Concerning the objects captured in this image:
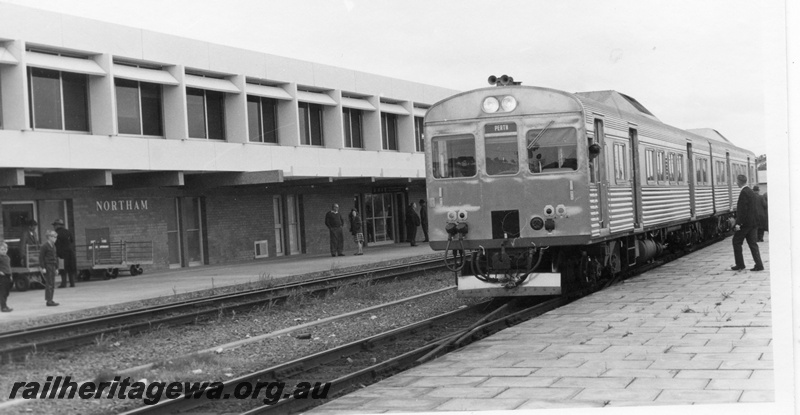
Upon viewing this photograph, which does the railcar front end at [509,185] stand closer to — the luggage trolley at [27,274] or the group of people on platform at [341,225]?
the luggage trolley at [27,274]

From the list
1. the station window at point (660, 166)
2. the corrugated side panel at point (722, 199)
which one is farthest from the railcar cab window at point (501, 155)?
the corrugated side panel at point (722, 199)

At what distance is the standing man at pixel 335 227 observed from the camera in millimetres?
29875

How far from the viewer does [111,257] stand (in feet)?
80.2

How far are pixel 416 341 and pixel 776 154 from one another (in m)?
5.11

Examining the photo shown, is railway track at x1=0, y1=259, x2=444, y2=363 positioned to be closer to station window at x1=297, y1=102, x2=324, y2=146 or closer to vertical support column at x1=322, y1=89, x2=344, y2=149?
station window at x1=297, y1=102, x2=324, y2=146

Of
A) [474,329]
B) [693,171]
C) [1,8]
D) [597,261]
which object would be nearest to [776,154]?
[474,329]

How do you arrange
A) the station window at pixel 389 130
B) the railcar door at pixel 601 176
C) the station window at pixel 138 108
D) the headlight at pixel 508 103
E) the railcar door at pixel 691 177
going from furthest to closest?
the station window at pixel 389 130
the station window at pixel 138 108
the railcar door at pixel 691 177
the railcar door at pixel 601 176
the headlight at pixel 508 103

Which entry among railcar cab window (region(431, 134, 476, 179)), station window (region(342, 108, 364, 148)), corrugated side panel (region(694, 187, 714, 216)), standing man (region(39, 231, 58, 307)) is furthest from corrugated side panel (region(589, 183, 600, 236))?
station window (region(342, 108, 364, 148))

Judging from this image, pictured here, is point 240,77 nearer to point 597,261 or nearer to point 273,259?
point 273,259

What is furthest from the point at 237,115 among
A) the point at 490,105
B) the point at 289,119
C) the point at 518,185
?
the point at 518,185

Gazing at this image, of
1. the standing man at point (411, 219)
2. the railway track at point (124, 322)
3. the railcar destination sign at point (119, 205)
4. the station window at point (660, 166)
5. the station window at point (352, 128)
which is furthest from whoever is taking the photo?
the station window at point (352, 128)

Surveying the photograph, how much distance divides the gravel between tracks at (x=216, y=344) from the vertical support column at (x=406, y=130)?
871 inches

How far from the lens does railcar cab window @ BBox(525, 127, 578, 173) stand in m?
12.7

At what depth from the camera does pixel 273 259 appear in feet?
103
